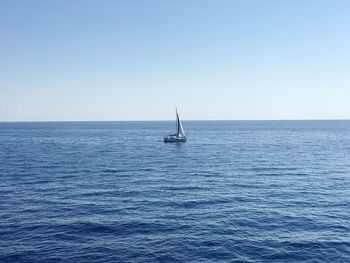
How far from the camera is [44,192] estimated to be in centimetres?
6091

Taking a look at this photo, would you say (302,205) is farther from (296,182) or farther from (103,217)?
(103,217)

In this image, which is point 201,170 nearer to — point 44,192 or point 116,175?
point 116,175

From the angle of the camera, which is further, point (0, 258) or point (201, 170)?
point (201, 170)

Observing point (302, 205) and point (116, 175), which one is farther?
point (116, 175)

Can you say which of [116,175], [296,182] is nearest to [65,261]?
[116,175]

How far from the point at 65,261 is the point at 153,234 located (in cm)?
1069

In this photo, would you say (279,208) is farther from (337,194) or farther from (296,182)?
(296,182)

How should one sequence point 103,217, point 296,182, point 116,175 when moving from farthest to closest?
point 116,175, point 296,182, point 103,217

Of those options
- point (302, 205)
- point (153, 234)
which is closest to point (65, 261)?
point (153, 234)

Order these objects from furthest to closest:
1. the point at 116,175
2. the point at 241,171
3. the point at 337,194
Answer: the point at 241,171 < the point at 116,175 < the point at 337,194

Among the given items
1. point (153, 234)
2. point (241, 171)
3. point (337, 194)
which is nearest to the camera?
point (153, 234)

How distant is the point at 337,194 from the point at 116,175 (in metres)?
44.0

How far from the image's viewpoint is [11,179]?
72.6 meters

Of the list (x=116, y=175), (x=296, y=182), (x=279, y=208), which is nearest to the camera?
(x=279, y=208)
